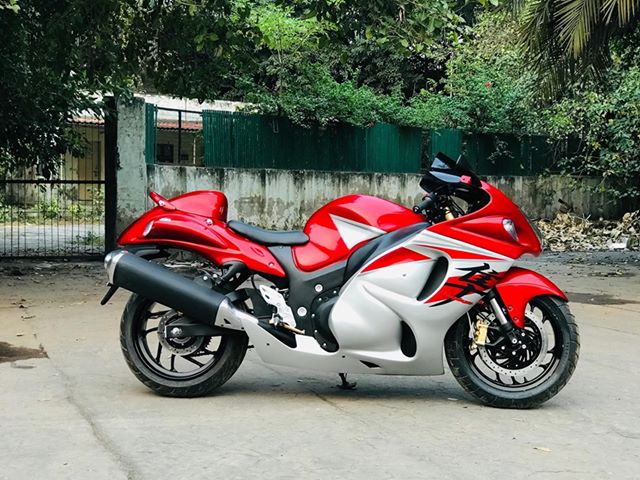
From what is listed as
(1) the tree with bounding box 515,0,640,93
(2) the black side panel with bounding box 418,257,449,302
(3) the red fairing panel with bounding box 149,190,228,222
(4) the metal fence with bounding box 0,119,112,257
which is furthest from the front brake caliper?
(4) the metal fence with bounding box 0,119,112,257

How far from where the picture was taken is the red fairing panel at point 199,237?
5.02 metres

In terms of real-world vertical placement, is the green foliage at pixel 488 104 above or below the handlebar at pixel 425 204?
above

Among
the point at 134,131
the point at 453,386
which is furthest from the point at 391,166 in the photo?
the point at 453,386

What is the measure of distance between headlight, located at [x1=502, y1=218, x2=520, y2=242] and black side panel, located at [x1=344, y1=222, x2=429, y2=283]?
46 centimetres

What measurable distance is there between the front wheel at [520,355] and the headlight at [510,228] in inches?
15.2

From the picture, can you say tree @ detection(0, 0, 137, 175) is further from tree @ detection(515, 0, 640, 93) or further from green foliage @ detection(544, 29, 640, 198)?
green foliage @ detection(544, 29, 640, 198)

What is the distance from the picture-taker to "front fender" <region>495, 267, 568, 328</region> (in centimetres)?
484

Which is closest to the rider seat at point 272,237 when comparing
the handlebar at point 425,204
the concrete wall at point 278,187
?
the handlebar at point 425,204

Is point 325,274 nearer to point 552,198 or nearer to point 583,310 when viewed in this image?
point 583,310

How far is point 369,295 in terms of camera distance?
192 inches

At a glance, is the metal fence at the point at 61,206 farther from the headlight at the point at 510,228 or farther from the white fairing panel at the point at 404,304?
the headlight at the point at 510,228

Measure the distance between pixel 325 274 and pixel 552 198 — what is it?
1626 cm

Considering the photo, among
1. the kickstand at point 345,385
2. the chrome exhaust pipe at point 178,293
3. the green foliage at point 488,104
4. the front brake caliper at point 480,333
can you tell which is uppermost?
the green foliage at point 488,104

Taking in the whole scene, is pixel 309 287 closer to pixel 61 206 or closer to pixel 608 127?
pixel 61 206
